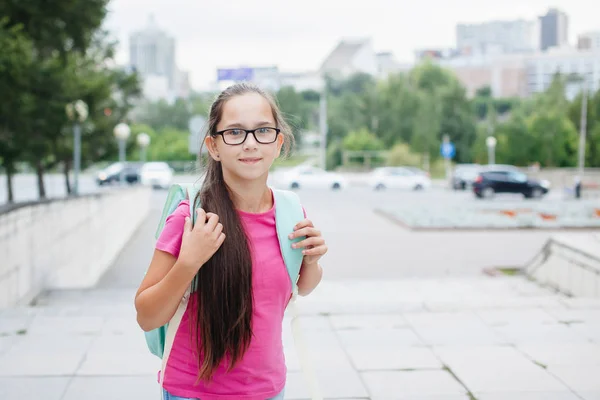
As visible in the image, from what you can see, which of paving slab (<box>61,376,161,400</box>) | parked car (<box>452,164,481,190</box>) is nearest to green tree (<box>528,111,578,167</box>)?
parked car (<box>452,164,481,190</box>)

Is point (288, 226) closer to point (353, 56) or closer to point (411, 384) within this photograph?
point (411, 384)

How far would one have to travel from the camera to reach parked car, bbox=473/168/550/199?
1308 inches

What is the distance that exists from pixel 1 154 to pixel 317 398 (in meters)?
13.7

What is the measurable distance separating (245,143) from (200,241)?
328 millimetres

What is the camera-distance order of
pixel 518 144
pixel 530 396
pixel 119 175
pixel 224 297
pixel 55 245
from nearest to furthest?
pixel 224 297, pixel 530 396, pixel 55 245, pixel 119 175, pixel 518 144

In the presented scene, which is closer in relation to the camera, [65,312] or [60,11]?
[65,312]

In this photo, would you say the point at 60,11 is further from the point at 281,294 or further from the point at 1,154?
the point at 281,294

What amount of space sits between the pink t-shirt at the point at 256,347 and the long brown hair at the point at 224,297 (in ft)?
0.09

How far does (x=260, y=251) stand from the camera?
2062 mm

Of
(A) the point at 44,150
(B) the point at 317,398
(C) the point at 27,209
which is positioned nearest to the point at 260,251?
(B) the point at 317,398

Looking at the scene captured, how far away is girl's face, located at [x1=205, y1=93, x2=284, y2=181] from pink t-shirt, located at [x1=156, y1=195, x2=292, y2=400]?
13 centimetres

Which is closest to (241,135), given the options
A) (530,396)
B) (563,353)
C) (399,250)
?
(530,396)

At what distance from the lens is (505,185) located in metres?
33.4

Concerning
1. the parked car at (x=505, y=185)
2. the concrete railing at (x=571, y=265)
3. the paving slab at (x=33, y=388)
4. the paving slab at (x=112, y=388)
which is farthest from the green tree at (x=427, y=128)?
the paving slab at (x=33, y=388)
